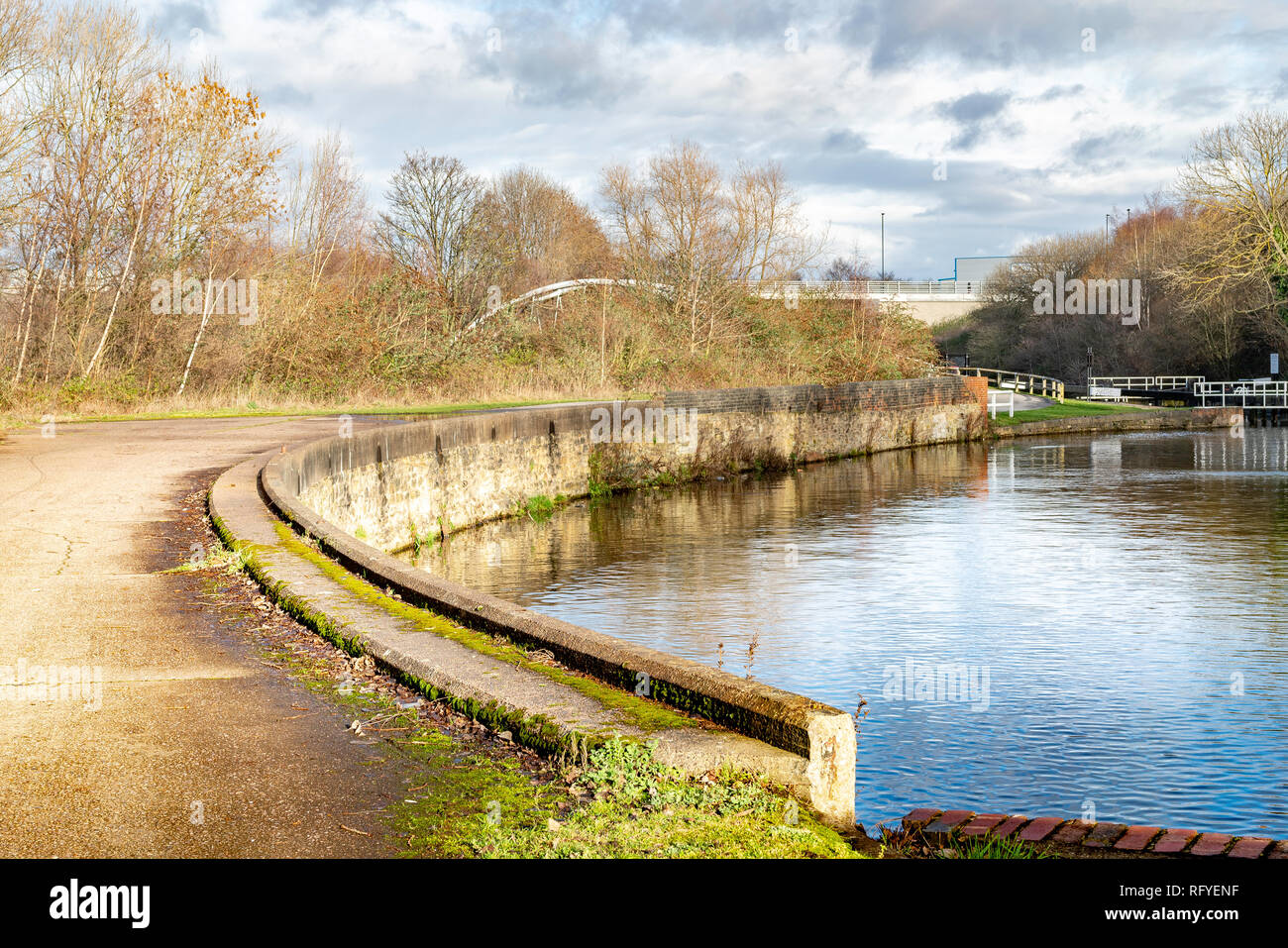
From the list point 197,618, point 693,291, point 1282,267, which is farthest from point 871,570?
point 1282,267

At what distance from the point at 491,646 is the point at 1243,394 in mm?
48410

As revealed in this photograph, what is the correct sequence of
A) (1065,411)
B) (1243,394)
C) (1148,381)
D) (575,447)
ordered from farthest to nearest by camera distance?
(1148,381) → (1243,394) → (1065,411) → (575,447)

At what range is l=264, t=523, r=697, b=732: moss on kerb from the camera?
4980 mm

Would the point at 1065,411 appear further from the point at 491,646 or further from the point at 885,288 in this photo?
the point at 491,646

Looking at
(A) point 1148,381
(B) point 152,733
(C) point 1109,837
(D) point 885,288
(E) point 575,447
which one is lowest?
(C) point 1109,837

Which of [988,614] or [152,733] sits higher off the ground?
[152,733]

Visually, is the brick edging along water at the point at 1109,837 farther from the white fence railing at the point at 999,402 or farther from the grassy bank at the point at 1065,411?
the white fence railing at the point at 999,402

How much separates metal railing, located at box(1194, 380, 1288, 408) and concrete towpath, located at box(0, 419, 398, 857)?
46.6 m

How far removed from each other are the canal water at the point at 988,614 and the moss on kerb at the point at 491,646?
77 centimetres

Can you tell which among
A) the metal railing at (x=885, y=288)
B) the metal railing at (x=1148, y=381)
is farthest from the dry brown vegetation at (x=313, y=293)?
the metal railing at (x=1148, y=381)

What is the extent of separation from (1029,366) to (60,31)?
54.4 meters

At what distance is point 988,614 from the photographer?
41.3 feet

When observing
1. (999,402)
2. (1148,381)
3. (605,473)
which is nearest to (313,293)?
A: (605,473)
